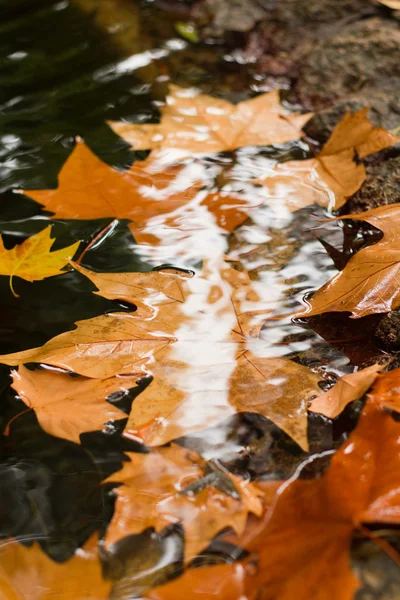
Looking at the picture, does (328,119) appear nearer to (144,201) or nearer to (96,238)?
(144,201)

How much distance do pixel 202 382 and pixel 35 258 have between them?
1.70 feet

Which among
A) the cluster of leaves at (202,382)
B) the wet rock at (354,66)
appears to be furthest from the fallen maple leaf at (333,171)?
the wet rock at (354,66)

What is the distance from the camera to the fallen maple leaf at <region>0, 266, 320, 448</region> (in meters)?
0.92

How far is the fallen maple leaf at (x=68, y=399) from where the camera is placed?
94cm

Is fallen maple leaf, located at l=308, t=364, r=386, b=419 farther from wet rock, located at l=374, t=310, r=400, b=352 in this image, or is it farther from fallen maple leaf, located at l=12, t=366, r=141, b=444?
fallen maple leaf, located at l=12, t=366, r=141, b=444

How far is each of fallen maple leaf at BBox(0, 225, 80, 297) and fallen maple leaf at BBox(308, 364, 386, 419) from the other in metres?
0.64

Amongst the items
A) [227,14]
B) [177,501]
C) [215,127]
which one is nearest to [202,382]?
→ [177,501]

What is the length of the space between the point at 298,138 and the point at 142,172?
487mm

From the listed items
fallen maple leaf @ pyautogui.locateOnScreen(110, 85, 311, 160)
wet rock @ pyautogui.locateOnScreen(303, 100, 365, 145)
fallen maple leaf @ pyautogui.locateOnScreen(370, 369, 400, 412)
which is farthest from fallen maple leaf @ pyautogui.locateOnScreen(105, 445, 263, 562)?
wet rock @ pyautogui.locateOnScreen(303, 100, 365, 145)

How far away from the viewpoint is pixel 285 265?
1.23m

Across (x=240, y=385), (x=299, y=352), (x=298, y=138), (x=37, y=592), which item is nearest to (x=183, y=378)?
(x=240, y=385)

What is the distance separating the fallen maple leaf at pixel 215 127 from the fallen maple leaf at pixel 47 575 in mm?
1086

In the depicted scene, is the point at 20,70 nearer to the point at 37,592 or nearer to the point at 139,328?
the point at 139,328

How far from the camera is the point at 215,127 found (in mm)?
1616
